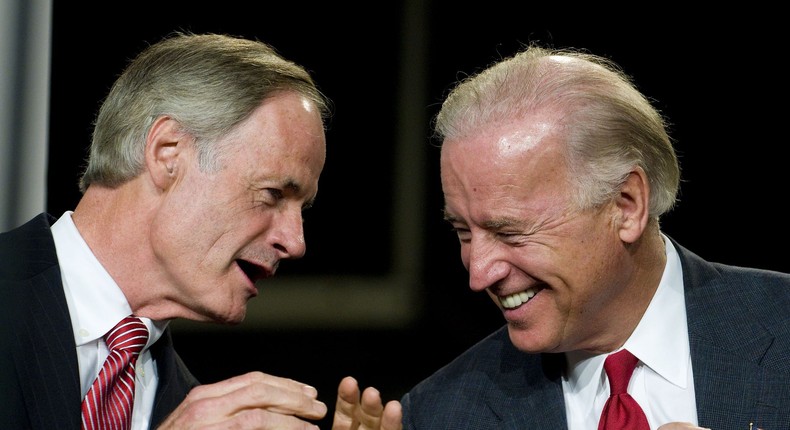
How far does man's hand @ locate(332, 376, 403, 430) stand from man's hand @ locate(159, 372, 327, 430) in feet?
0.22

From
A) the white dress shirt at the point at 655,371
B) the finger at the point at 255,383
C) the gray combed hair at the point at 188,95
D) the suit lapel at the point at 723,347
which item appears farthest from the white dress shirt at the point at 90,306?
the suit lapel at the point at 723,347

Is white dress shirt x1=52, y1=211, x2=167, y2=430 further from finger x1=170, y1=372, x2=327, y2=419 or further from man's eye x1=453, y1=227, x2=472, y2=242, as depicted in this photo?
man's eye x1=453, y1=227, x2=472, y2=242

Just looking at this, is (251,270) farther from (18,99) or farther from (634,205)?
(18,99)

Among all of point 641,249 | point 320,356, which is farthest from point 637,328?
point 320,356

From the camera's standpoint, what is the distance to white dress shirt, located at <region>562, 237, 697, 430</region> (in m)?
1.80

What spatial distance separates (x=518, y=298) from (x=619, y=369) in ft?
0.78

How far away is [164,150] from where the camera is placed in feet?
5.98

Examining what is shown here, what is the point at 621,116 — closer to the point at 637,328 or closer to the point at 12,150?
the point at 637,328

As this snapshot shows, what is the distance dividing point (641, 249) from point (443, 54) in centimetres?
158

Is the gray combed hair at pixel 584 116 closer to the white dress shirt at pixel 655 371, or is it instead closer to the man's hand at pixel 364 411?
the white dress shirt at pixel 655 371

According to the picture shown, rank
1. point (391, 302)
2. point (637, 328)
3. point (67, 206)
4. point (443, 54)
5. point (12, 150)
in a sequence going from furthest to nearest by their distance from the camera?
point (391, 302) → point (443, 54) → point (67, 206) → point (637, 328) → point (12, 150)

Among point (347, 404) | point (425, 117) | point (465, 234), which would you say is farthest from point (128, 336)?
point (425, 117)

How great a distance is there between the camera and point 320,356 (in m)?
3.45

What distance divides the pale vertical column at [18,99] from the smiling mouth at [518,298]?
134 centimetres
